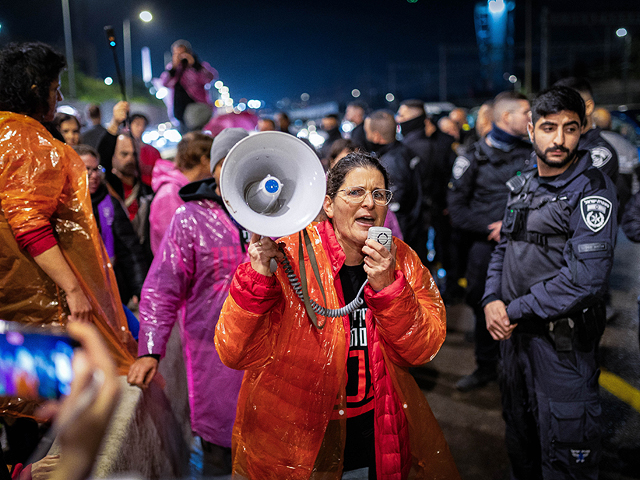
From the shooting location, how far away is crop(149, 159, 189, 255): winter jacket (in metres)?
3.46

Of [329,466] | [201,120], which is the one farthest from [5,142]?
[201,120]

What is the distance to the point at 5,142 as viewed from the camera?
91.9 inches

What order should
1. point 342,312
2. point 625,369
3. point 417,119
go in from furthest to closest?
point 417,119 → point 625,369 → point 342,312

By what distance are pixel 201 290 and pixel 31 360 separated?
180 centimetres

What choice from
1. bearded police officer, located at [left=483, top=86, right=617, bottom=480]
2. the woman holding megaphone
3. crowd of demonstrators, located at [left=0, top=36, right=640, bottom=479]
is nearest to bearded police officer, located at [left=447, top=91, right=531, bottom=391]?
crowd of demonstrators, located at [left=0, top=36, right=640, bottom=479]

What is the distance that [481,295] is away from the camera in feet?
15.0

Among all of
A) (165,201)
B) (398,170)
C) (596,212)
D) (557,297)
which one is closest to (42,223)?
(165,201)

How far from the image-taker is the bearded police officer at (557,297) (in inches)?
99.3

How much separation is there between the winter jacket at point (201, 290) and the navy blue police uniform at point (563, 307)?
5.25 ft

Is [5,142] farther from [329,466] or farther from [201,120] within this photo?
[201,120]

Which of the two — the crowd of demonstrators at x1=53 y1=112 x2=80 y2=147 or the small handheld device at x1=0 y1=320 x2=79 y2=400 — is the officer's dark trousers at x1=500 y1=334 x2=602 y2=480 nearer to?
the small handheld device at x1=0 y1=320 x2=79 y2=400

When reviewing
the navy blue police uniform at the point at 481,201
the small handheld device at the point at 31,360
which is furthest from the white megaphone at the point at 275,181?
the navy blue police uniform at the point at 481,201

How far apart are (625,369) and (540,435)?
2.60 m

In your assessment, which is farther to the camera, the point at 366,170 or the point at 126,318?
the point at 126,318
